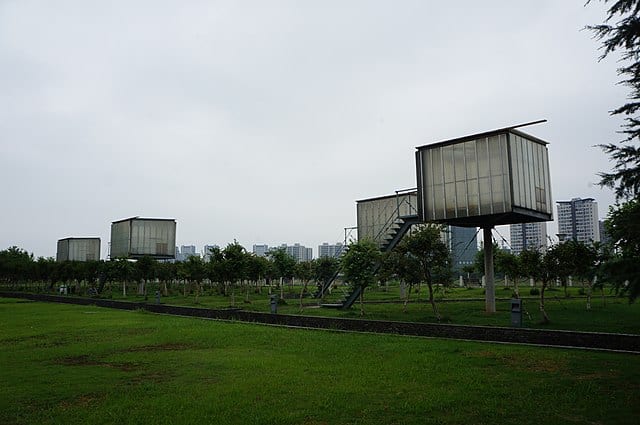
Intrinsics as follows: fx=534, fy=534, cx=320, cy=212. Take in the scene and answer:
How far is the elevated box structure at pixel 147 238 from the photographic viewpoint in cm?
7038

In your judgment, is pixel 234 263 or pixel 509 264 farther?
pixel 234 263

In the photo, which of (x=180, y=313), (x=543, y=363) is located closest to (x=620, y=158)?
(x=543, y=363)

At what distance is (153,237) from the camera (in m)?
71.6

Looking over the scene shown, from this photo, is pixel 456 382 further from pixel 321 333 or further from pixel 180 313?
pixel 180 313

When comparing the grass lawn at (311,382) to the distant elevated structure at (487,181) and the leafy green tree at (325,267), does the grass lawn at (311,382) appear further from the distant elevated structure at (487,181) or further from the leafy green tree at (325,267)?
the leafy green tree at (325,267)

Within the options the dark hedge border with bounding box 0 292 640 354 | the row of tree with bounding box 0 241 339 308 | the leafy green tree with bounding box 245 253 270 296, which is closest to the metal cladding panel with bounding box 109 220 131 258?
the row of tree with bounding box 0 241 339 308

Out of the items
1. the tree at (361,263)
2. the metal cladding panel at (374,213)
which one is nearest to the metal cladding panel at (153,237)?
the metal cladding panel at (374,213)

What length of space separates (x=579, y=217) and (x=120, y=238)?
118666mm

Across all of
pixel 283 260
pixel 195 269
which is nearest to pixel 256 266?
pixel 283 260

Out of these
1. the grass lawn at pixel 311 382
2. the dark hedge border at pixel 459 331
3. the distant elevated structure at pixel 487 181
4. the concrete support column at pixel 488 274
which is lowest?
the grass lawn at pixel 311 382

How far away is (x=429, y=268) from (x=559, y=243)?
616 centimetres

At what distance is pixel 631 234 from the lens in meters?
8.98

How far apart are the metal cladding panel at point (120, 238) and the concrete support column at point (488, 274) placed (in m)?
52.0

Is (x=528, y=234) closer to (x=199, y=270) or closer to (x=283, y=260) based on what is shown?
(x=199, y=270)
